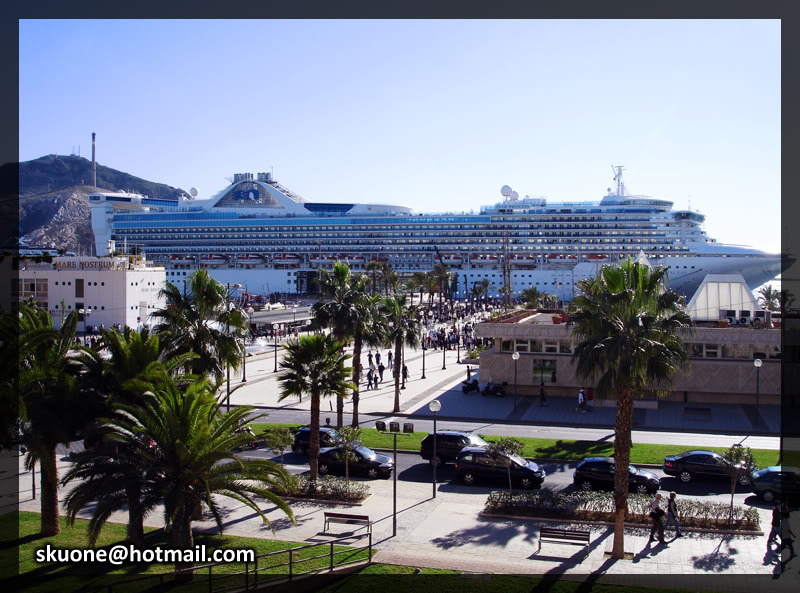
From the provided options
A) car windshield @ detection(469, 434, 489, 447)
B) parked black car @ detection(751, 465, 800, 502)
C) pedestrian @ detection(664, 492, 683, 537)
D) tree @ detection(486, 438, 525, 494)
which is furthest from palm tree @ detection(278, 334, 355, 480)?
parked black car @ detection(751, 465, 800, 502)

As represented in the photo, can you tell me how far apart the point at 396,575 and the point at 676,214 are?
78.7m

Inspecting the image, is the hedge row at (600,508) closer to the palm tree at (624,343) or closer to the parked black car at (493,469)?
the parked black car at (493,469)

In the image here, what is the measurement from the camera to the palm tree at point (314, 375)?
16.6 meters

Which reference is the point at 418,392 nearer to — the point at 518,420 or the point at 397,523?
the point at 518,420

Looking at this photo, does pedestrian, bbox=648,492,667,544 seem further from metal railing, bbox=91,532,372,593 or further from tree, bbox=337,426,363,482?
tree, bbox=337,426,363,482

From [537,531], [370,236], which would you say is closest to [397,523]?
[537,531]

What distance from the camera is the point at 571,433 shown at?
22453 millimetres

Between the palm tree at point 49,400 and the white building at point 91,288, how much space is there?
42.3m

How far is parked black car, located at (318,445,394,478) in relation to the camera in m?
17.9

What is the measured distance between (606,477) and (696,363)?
12382 millimetres

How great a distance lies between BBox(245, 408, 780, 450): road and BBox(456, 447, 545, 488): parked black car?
16.0 ft

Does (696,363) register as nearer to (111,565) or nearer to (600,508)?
(600,508)

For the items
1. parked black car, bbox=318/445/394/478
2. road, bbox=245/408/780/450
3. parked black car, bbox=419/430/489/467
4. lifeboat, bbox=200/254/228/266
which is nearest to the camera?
parked black car, bbox=318/445/394/478

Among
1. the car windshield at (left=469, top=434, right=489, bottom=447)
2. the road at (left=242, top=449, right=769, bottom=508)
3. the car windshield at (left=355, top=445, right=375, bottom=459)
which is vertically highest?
the car windshield at (left=469, top=434, right=489, bottom=447)
